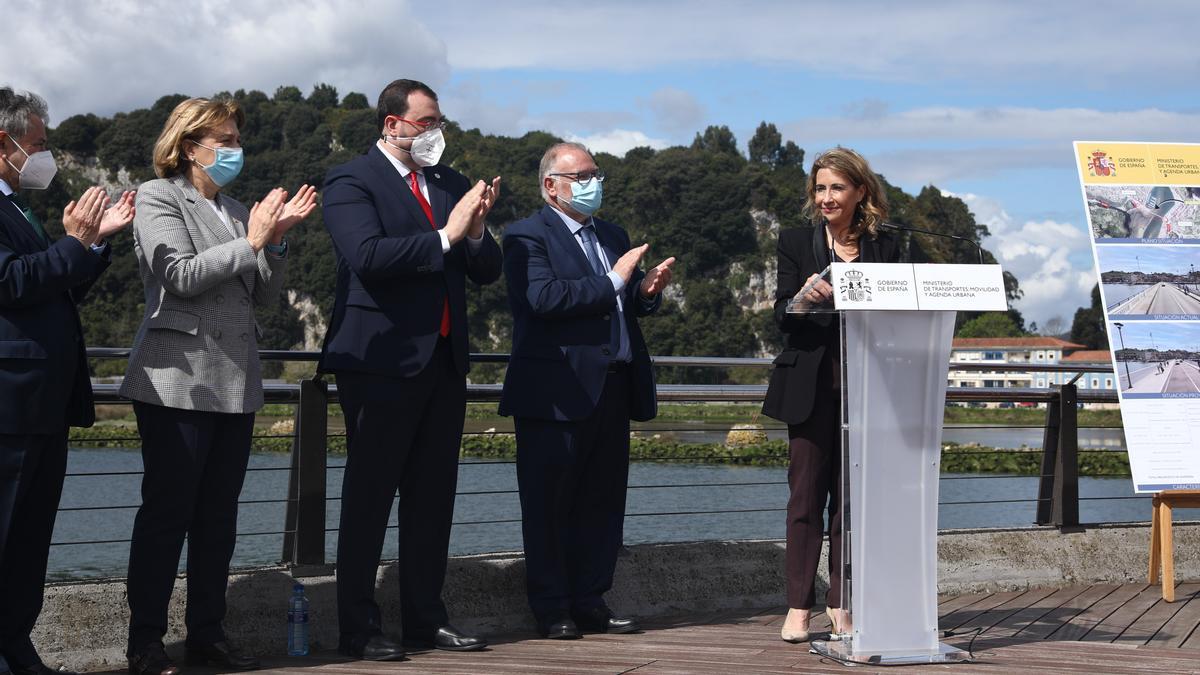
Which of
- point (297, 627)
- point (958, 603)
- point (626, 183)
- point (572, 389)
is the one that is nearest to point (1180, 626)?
point (958, 603)

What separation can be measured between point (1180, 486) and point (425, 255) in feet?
10.5

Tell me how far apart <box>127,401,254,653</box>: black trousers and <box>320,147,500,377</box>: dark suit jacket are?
42cm

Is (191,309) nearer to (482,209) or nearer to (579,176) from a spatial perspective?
(482,209)

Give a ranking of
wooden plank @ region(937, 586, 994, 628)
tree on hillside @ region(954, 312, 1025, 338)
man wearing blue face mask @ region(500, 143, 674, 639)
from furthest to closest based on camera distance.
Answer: tree on hillside @ region(954, 312, 1025, 338)
wooden plank @ region(937, 586, 994, 628)
man wearing blue face mask @ region(500, 143, 674, 639)

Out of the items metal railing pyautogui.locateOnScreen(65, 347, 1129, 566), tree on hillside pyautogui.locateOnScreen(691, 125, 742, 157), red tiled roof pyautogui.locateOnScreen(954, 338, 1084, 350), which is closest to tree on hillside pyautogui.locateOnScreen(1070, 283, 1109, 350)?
red tiled roof pyautogui.locateOnScreen(954, 338, 1084, 350)

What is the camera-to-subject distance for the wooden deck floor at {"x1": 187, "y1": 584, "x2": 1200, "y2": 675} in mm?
3736

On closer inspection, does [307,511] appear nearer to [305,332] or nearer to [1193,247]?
[1193,247]

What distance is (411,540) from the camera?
13.3 ft

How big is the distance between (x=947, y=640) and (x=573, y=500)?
1.27m

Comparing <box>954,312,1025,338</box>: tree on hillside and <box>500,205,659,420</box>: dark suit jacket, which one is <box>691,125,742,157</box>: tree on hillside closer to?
<box>954,312,1025,338</box>: tree on hillside

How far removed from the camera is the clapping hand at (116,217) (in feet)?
11.2

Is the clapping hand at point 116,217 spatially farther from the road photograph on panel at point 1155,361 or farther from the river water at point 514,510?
the road photograph on panel at point 1155,361

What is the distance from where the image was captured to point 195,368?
3.62 meters

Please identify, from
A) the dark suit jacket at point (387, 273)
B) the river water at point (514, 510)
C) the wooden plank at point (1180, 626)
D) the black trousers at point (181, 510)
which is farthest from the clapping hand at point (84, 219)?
the wooden plank at point (1180, 626)
